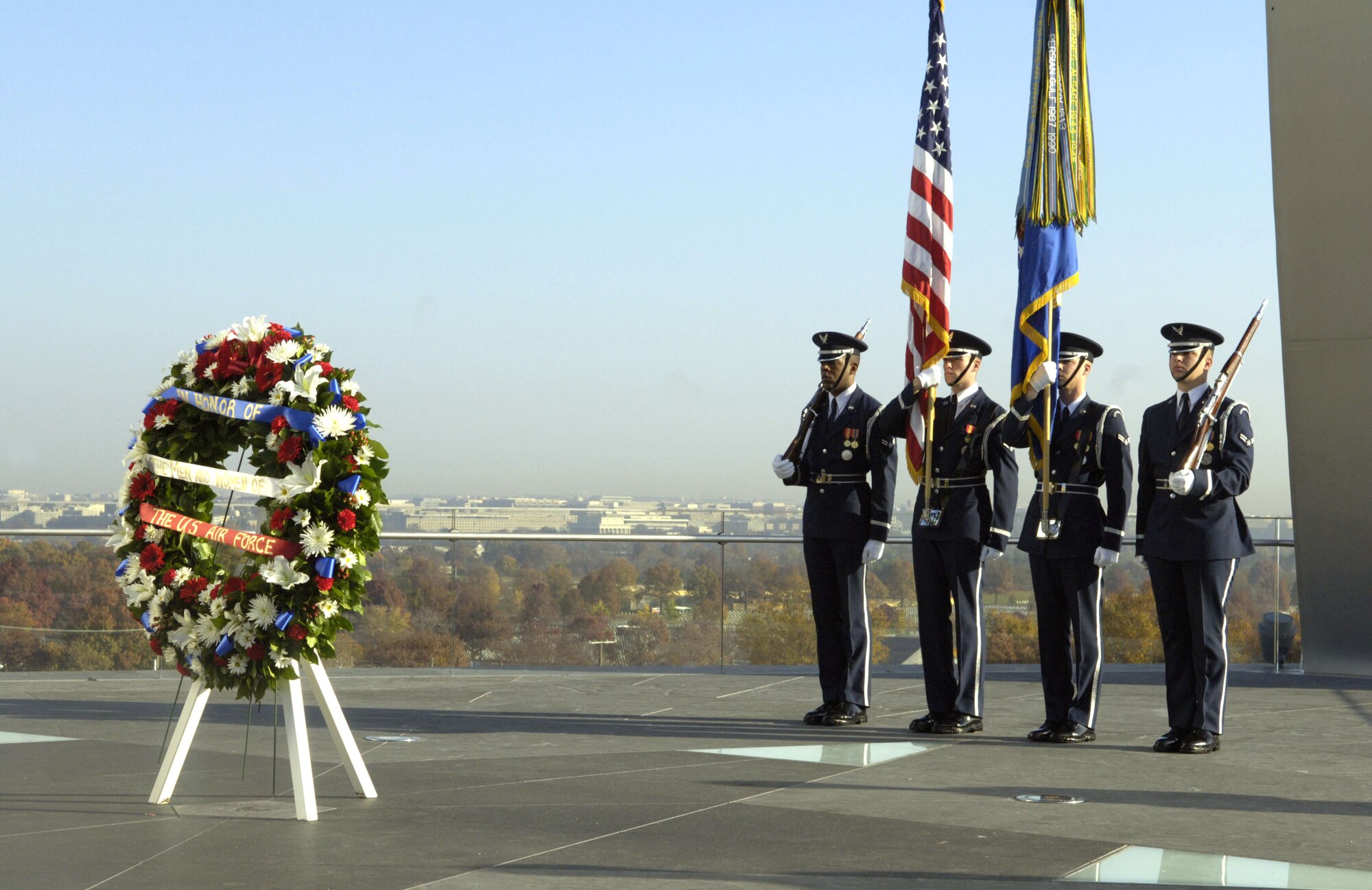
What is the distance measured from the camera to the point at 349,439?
5.36 meters

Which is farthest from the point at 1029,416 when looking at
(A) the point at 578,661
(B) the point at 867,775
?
(A) the point at 578,661

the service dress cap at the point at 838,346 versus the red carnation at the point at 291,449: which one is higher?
A: the service dress cap at the point at 838,346

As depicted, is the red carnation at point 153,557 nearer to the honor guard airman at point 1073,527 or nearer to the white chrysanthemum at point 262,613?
the white chrysanthemum at point 262,613

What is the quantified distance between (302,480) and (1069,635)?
3937 mm

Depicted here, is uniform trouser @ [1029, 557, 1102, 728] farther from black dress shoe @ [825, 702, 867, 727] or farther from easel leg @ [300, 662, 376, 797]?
easel leg @ [300, 662, 376, 797]

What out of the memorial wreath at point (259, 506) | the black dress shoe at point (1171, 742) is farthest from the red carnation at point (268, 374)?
the black dress shoe at point (1171, 742)

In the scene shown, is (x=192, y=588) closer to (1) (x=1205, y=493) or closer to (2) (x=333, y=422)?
(2) (x=333, y=422)

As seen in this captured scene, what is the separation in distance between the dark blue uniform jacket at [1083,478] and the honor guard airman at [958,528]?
0.12 meters

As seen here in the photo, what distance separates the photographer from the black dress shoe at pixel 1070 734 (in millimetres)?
7023

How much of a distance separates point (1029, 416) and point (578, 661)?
4559mm

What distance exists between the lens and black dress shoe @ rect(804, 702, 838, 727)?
766cm

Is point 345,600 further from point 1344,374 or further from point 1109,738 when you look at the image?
point 1344,374

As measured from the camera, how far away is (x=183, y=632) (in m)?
5.48

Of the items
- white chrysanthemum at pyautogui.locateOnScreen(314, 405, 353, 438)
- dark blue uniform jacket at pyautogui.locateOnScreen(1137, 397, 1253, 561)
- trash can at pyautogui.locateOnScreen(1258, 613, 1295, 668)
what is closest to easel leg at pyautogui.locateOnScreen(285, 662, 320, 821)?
white chrysanthemum at pyautogui.locateOnScreen(314, 405, 353, 438)
